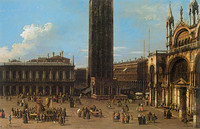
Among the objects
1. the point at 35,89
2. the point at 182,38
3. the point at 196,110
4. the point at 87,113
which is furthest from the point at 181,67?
the point at 35,89

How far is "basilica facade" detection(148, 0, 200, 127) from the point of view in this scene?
3136 centimetres

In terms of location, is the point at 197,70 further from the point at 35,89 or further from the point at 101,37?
the point at 101,37

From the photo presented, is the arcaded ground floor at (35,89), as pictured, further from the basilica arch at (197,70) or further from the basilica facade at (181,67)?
the basilica arch at (197,70)

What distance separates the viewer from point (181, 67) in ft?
122

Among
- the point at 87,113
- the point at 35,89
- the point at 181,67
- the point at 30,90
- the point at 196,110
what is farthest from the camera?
the point at 35,89

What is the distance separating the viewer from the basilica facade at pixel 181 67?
31359 mm

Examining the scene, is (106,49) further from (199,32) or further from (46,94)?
(199,32)

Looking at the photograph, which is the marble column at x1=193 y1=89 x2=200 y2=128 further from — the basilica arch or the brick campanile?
the brick campanile

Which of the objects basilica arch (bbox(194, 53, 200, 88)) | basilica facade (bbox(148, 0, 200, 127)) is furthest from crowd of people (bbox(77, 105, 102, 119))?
basilica arch (bbox(194, 53, 200, 88))

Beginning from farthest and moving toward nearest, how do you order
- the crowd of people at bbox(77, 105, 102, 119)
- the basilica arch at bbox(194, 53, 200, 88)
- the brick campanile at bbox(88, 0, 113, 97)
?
the brick campanile at bbox(88, 0, 113, 97), the crowd of people at bbox(77, 105, 102, 119), the basilica arch at bbox(194, 53, 200, 88)

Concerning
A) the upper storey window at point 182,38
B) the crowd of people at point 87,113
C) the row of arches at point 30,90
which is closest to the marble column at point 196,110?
the upper storey window at point 182,38

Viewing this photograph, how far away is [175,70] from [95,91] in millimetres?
23875

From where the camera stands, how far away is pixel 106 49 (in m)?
74.2

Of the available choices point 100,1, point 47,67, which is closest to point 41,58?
point 47,67
